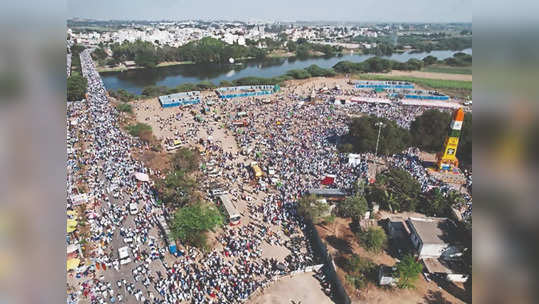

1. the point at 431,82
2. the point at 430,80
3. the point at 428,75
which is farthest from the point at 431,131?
the point at 428,75

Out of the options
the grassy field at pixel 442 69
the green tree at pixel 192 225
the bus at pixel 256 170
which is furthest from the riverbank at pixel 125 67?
the green tree at pixel 192 225

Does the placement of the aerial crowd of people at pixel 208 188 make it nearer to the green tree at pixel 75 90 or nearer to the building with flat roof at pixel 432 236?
the green tree at pixel 75 90

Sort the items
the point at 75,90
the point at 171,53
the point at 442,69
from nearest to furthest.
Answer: the point at 75,90, the point at 442,69, the point at 171,53

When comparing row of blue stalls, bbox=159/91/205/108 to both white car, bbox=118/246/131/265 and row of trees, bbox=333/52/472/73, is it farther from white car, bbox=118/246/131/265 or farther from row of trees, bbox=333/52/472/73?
row of trees, bbox=333/52/472/73

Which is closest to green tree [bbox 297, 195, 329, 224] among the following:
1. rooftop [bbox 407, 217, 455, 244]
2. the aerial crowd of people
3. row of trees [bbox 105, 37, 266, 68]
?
the aerial crowd of people

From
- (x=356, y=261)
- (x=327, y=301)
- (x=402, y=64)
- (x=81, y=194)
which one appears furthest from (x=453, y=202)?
(x=402, y=64)

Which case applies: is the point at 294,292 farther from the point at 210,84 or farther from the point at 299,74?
the point at 299,74
